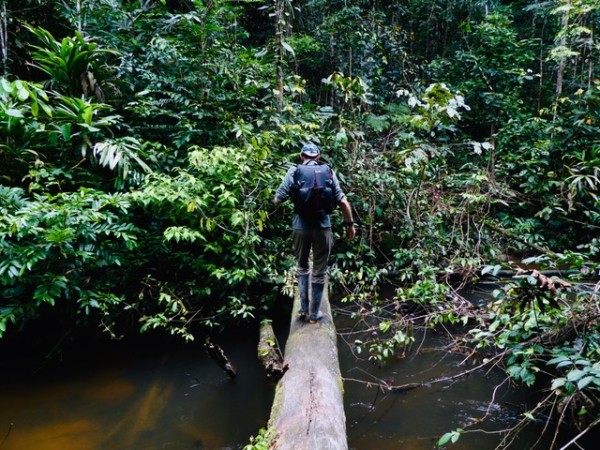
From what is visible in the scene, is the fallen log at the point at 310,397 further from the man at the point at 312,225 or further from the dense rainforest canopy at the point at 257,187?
the dense rainforest canopy at the point at 257,187

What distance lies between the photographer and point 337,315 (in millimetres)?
5496

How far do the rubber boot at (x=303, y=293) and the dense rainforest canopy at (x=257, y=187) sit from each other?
0.72 m

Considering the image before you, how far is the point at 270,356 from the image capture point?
3.61m

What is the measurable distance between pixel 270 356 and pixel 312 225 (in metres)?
1.29

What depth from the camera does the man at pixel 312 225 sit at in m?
3.59

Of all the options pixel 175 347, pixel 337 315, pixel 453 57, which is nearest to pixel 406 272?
pixel 337 315

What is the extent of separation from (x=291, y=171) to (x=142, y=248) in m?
2.36

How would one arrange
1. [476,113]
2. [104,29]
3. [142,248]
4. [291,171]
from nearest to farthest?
[291,171]
[142,248]
[104,29]
[476,113]

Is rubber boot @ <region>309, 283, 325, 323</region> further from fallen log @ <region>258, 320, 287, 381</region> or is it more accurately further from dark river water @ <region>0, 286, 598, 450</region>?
dark river water @ <region>0, 286, 598, 450</region>

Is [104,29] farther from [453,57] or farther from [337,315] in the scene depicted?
[453,57]

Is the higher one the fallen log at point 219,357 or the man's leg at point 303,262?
the man's leg at point 303,262

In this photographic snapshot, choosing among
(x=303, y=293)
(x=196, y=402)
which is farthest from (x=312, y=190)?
(x=196, y=402)

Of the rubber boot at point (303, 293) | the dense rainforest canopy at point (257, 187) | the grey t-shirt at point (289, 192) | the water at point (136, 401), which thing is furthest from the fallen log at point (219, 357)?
the grey t-shirt at point (289, 192)

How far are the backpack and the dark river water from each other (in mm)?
1566
